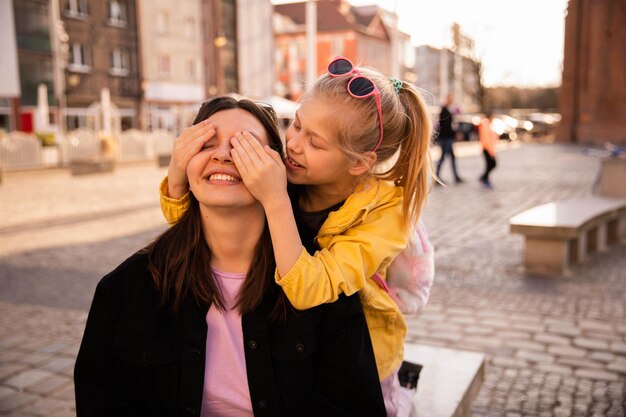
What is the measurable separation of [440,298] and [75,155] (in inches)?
804

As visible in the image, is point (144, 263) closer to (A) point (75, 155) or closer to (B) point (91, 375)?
(B) point (91, 375)

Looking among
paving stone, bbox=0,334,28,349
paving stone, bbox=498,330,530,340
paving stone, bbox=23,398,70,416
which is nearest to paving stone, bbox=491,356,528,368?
paving stone, bbox=498,330,530,340

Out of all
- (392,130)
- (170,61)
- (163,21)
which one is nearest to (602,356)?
(392,130)

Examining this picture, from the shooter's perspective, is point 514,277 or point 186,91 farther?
point 186,91

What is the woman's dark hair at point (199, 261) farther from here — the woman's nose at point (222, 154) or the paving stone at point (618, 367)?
the paving stone at point (618, 367)

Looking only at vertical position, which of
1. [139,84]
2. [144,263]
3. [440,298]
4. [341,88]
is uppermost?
[139,84]

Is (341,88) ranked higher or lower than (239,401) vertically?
higher

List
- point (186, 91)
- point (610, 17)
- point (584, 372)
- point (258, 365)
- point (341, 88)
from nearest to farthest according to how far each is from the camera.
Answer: point (258, 365) < point (341, 88) < point (584, 372) < point (610, 17) < point (186, 91)

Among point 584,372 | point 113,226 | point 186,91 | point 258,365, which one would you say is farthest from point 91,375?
point 186,91

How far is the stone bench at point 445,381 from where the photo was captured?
2.74m

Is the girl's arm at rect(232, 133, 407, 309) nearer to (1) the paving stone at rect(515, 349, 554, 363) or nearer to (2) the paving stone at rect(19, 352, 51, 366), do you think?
(1) the paving stone at rect(515, 349, 554, 363)

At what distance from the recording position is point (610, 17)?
2761 cm

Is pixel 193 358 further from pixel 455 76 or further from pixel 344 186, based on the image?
pixel 455 76

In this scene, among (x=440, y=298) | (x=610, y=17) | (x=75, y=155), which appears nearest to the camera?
(x=440, y=298)
